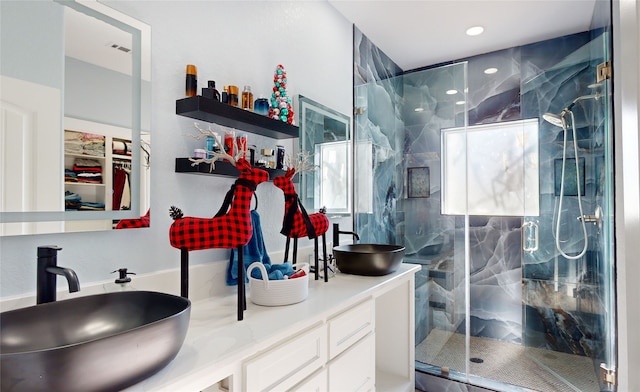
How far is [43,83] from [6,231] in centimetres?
42

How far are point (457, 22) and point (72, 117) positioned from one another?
2.44 meters

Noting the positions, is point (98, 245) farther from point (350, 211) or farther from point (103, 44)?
point (350, 211)

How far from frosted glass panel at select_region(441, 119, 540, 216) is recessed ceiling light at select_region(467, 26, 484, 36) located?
0.73 m

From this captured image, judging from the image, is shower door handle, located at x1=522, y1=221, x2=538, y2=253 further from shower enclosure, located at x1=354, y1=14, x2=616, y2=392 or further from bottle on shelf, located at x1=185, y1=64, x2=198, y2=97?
bottle on shelf, located at x1=185, y1=64, x2=198, y2=97

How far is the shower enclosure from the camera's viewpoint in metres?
2.41

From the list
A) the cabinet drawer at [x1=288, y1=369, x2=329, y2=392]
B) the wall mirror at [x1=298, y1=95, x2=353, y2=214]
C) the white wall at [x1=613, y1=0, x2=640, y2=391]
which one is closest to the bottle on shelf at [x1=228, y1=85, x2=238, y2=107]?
the wall mirror at [x1=298, y1=95, x2=353, y2=214]

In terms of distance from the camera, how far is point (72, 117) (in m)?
1.08

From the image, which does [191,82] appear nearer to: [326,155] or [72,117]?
[72,117]

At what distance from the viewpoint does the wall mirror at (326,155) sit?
2088 millimetres

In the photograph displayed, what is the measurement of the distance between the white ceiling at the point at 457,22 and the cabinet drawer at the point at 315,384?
2.12m

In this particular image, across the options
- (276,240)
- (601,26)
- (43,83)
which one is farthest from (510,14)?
(43,83)

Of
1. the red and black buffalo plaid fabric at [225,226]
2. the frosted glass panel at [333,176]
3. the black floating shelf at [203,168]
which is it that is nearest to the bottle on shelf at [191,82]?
the black floating shelf at [203,168]

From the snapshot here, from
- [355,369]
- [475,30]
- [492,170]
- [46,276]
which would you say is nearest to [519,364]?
[492,170]

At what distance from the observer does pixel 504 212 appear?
3152 millimetres
